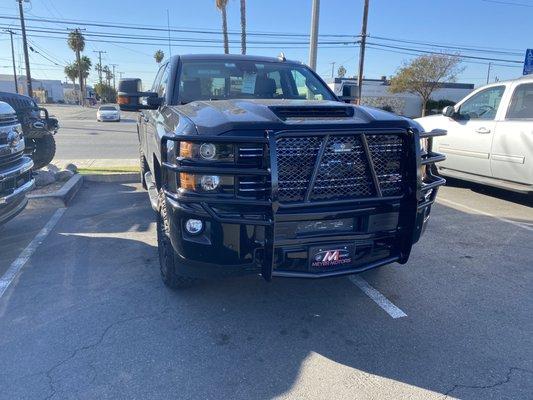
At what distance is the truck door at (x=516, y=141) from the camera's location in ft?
21.0

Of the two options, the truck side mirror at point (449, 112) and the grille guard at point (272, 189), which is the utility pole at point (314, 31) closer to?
the truck side mirror at point (449, 112)

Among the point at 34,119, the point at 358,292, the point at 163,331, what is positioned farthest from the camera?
the point at 34,119

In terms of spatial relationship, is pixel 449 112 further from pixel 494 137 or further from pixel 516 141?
pixel 516 141

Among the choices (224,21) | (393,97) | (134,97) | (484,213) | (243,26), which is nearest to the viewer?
(134,97)

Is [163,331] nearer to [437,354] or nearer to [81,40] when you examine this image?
[437,354]

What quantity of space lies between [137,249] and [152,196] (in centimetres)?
79

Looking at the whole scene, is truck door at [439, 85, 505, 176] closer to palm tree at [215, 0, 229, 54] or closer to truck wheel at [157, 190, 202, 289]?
truck wheel at [157, 190, 202, 289]

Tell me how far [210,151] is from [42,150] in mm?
6387

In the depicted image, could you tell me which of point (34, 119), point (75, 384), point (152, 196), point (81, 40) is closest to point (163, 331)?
point (75, 384)

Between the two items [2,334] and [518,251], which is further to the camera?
[518,251]

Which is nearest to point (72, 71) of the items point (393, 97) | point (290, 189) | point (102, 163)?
point (393, 97)

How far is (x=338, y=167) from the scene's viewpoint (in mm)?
2980

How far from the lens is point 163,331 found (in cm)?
316

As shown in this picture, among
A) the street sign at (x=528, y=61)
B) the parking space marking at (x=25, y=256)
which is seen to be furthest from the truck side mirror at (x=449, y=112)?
the parking space marking at (x=25, y=256)
